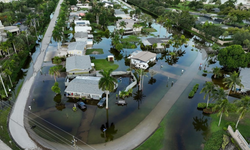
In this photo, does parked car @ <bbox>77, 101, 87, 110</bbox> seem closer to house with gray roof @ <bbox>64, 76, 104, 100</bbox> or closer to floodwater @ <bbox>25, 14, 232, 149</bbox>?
floodwater @ <bbox>25, 14, 232, 149</bbox>

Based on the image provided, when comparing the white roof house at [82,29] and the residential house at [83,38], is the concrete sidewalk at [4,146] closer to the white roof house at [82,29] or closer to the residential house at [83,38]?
the residential house at [83,38]

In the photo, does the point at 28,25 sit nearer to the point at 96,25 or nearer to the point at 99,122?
the point at 96,25

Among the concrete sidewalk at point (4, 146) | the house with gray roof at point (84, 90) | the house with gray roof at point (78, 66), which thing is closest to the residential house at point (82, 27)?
the house with gray roof at point (78, 66)

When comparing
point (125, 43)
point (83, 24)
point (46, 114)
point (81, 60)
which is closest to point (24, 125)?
point (46, 114)

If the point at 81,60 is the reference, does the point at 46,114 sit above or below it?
below

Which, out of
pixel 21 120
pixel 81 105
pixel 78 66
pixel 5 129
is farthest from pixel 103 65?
pixel 5 129

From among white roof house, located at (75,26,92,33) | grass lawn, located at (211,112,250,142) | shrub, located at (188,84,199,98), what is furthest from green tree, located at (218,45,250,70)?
white roof house, located at (75,26,92,33)

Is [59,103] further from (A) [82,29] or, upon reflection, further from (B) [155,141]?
(A) [82,29]
